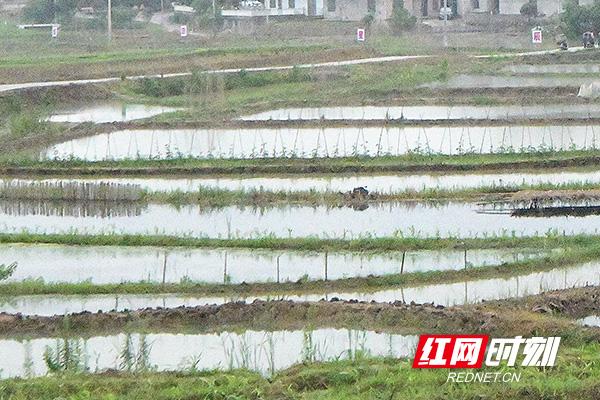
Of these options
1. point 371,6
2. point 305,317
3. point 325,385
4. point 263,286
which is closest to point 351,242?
point 263,286

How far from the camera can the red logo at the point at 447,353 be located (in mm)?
9320

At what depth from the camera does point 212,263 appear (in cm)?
1404

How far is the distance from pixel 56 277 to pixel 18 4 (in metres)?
49.4

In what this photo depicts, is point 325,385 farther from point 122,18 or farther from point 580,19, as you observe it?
→ point 122,18

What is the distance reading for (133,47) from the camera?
39.6 meters

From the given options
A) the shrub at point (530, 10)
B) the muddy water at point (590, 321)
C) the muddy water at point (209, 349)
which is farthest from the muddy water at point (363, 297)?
the shrub at point (530, 10)

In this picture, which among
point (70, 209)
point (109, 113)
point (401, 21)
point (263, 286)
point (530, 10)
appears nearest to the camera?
point (263, 286)

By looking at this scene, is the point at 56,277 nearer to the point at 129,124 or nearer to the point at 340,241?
the point at 340,241

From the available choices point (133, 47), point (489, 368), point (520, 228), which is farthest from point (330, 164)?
point (133, 47)

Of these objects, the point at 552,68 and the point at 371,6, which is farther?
the point at 371,6

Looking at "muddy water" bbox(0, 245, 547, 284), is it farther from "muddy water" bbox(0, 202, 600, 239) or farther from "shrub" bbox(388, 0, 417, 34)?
"shrub" bbox(388, 0, 417, 34)

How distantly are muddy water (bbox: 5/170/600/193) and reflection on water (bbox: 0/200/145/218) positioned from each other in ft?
2.96

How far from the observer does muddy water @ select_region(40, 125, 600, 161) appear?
20234mm

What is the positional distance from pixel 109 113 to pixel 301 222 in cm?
1117
